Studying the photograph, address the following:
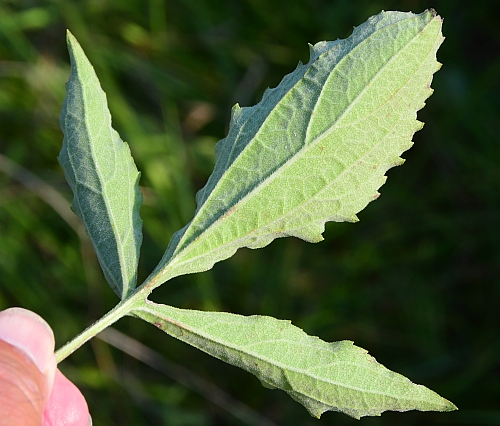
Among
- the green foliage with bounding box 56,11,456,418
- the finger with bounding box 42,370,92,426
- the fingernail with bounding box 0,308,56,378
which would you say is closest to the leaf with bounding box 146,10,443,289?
the green foliage with bounding box 56,11,456,418

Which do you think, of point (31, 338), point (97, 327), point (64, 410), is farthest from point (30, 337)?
point (64, 410)

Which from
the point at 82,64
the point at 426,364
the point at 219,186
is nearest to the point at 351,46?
the point at 219,186

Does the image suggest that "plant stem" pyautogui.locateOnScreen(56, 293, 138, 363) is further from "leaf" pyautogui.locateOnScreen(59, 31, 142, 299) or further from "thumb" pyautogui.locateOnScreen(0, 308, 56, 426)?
"thumb" pyautogui.locateOnScreen(0, 308, 56, 426)

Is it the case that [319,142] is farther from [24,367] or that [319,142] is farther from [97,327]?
[24,367]

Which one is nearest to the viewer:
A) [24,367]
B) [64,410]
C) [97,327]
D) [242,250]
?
[97,327]

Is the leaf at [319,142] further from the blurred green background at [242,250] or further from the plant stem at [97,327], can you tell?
the blurred green background at [242,250]

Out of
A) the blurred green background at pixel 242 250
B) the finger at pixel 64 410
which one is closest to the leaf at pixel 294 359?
the finger at pixel 64 410
